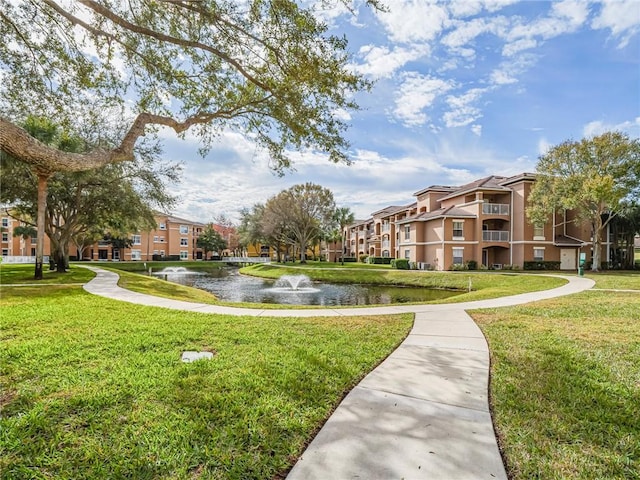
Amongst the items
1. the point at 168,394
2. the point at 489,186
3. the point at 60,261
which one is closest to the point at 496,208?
the point at 489,186

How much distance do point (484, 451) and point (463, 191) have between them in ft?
105

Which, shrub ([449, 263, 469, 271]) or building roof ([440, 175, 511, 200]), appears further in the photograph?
building roof ([440, 175, 511, 200])

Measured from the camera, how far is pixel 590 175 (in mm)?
23891

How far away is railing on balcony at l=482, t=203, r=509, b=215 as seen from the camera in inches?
1188

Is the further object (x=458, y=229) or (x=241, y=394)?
(x=458, y=229)

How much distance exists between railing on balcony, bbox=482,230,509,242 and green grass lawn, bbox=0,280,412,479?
27.6 m

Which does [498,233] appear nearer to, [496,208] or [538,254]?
[496,208]

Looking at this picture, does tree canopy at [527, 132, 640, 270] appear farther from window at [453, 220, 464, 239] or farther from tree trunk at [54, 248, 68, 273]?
tree trunk at [54, 248, 68, 273]

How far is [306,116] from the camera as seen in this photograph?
852 centimetres

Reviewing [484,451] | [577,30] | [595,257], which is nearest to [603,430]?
[484,451]

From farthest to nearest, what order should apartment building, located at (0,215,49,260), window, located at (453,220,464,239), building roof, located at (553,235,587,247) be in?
apartment building, located at (0,215,49,260) < window, located at (453,220,464,239) < building roof, located at (553,235,587,247)

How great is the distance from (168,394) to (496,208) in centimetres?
3276

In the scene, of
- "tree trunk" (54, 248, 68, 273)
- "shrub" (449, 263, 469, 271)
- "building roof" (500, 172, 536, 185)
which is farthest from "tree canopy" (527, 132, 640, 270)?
"tree trunk" (54, 248, 68, 273)

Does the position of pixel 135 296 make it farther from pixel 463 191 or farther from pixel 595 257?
pixel 595 257
